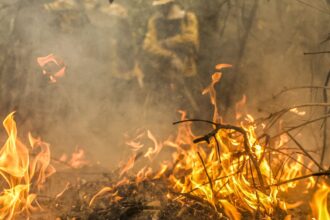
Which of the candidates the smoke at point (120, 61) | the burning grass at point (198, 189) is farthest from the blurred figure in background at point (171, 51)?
the burning grass at point (198, 189)

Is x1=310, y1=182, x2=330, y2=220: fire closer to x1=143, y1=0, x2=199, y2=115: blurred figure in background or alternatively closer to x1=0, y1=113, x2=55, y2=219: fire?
x1=143, y1=0, x2=199, y2=115: blurred figure in background

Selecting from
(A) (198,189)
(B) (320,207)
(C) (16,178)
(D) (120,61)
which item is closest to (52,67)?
(D) (120,61)

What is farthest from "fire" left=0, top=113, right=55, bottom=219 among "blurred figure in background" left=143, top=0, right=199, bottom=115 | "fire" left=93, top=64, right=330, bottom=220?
"blurred figure in background" left=143, top=0, right=199, bottom=115

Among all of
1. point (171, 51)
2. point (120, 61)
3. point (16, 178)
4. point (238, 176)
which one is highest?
point (171, 51)

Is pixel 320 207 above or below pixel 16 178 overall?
above

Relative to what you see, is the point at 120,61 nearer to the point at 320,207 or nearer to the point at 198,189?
the point at 198,189

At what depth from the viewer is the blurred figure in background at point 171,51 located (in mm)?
5734

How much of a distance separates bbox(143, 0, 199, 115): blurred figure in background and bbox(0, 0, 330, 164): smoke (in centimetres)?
12

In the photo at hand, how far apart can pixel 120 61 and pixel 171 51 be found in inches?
37.2

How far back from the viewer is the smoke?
5555 millimetres

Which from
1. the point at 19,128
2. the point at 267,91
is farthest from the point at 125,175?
the point at 267,91

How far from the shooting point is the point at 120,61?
227 inches

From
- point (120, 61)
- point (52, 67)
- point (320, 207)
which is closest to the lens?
point (320, 207)

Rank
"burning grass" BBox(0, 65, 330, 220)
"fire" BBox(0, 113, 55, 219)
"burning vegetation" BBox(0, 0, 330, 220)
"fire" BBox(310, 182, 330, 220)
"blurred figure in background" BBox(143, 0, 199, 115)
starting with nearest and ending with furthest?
1. "fire" BBox(310, 182, 330, 220)
2. "burning grass" BBox(0, 65, 330, 220)
3. "fire" BBox(0, 113, 55, 219)
4. "burning vegetation" BBox(0, 0, 330, 220)
5. "blurred figure in background" BBox(143, 0, 199, 115)
